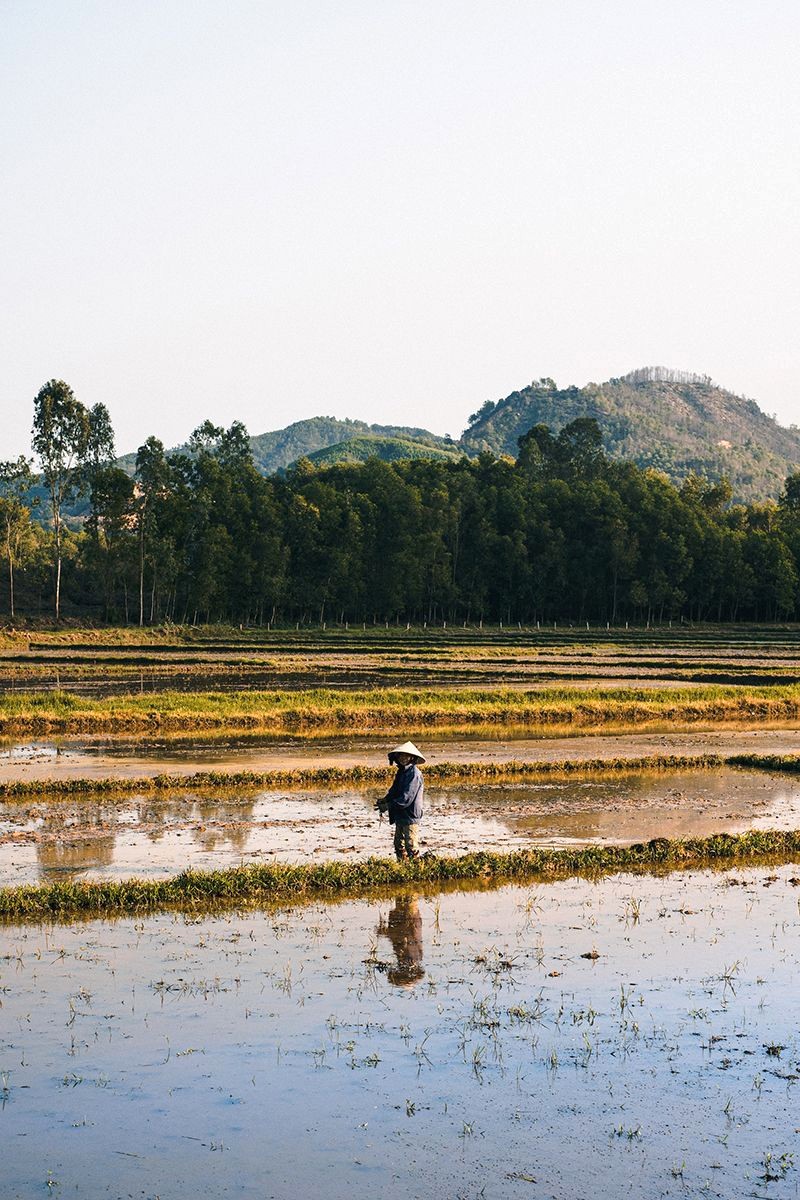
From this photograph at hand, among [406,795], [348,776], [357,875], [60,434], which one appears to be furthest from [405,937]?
[60,434]

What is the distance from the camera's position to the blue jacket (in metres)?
16.2

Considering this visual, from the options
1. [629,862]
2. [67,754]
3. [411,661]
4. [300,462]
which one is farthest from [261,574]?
[629,862]

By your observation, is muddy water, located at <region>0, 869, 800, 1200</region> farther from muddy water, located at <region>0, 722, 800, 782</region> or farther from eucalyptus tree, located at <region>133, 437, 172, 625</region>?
eucalyptus tree, located at <region>133, 437, 172, 625</region>

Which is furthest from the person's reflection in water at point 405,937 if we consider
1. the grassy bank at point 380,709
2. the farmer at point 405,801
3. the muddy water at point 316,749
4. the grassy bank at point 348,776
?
the grassy bank at point 380,709

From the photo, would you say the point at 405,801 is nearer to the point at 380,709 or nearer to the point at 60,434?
the point at 380,709

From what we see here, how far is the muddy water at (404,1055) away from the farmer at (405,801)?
1.91 metres

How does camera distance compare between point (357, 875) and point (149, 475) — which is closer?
point (357, 875)

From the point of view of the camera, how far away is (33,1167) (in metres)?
7.91

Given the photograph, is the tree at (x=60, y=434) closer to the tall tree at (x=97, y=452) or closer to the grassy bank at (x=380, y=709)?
the tall tree at (x=97, y=452)

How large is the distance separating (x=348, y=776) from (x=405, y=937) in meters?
12.2

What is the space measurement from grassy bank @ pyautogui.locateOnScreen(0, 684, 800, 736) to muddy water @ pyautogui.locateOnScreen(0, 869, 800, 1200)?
19881mm

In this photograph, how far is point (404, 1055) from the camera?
986 cm

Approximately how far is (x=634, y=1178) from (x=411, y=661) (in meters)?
54.5

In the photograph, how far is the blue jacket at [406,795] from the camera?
53.2 feet
